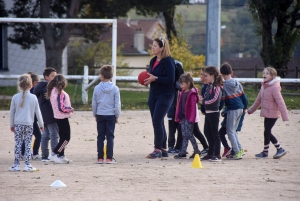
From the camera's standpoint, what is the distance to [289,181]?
8.07 metres

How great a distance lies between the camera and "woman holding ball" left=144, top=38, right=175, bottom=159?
9.86 meters

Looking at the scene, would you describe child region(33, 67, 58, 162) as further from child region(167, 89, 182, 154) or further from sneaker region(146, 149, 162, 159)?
child region(167, 89, 182, 154)

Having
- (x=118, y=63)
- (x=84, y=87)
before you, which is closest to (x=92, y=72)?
(x=118, y=63)

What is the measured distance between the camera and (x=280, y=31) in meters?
27.7

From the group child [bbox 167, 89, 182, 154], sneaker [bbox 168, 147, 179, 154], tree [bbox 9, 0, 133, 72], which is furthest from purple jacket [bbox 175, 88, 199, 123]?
tree [bbox 9, 0, 133, 72]

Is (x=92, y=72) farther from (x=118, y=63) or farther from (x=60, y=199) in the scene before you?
(x=60, y=199)

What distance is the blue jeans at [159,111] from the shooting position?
991cm

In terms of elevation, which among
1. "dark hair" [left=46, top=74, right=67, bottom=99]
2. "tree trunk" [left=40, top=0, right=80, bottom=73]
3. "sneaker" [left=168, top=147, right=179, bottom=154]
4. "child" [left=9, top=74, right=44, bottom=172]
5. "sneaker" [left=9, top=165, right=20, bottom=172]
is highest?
"tree trunk" [left=40, top=0, right=80, bottom=73]

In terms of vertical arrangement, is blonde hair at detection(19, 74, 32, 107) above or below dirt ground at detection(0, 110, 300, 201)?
above

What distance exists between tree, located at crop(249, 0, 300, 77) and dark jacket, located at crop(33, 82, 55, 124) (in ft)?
59.9

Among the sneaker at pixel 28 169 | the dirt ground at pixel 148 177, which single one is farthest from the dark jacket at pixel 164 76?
the sneaker at pixel 28 169

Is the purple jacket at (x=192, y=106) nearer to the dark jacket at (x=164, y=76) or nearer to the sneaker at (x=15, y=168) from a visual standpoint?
the dark jacket at (x=164, y=76)

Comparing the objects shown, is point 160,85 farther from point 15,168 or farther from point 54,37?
point 54,37

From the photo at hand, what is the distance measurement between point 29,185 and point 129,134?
563cm
